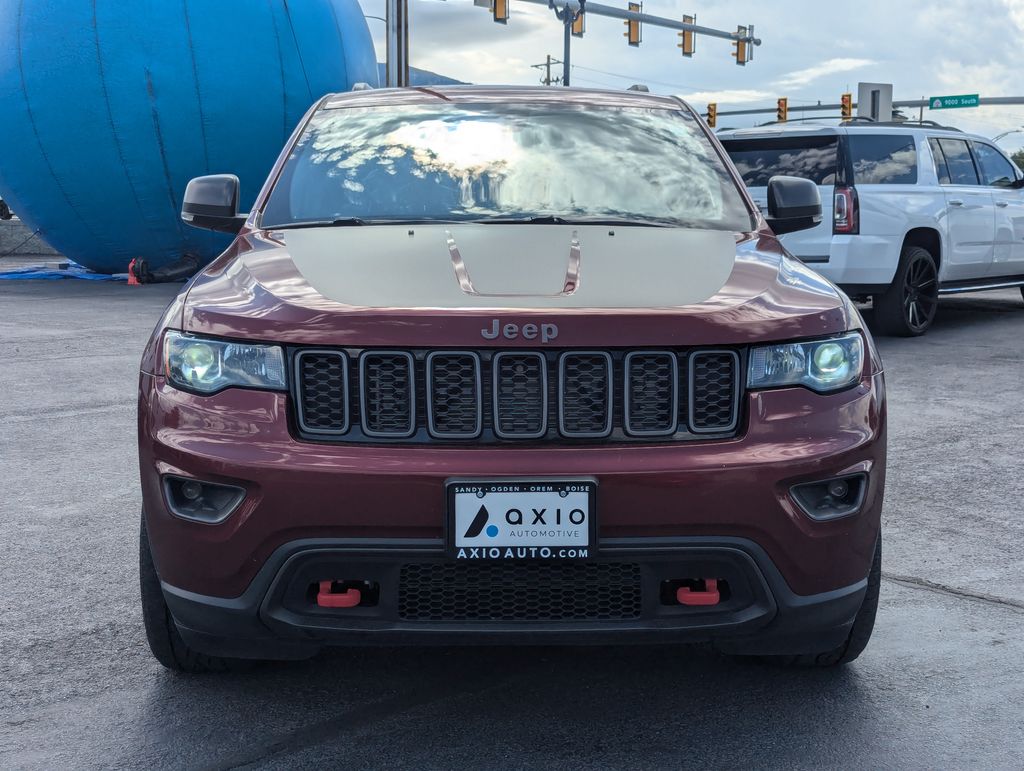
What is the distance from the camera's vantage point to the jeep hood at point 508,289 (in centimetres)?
273

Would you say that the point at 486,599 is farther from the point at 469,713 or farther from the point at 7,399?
the point at 7,399

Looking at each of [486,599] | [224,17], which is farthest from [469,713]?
[224,17]

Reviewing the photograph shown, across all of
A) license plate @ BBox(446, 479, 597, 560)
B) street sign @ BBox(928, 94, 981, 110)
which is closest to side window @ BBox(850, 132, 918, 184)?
license plate @ BBox(446, 479, 597, 560)

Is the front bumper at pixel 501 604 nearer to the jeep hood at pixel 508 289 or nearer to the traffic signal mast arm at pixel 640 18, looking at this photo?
the jeep hood at pixel 508 289

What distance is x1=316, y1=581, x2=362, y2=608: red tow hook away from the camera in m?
2.71

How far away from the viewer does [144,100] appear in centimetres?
1723

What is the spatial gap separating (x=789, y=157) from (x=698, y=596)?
8.42 m

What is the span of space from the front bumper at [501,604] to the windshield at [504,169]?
135 centimetres

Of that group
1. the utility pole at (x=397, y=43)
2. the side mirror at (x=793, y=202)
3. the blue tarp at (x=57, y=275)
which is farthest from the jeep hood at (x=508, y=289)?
the blue tarp at (x=57, y=275)

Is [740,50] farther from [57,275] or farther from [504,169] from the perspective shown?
[504,169]

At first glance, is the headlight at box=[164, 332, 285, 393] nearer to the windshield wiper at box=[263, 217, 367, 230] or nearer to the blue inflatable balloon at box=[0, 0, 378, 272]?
the windshield wiper at box=[263, 217, 367, 230]

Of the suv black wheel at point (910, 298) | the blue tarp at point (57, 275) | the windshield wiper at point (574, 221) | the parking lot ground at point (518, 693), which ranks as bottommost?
the blue tarp at point (57, 275)

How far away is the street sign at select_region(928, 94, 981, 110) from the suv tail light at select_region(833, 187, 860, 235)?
46.7 meters

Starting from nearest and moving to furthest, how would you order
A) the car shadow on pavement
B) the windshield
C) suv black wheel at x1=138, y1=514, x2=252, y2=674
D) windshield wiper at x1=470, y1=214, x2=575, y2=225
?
the car shadow on pavement, suv black wheel at x1=138, y1=514, x2=252, y2=674, windshield wiper at x1=470, y1=214, x2=575, y2=225, the windshield
